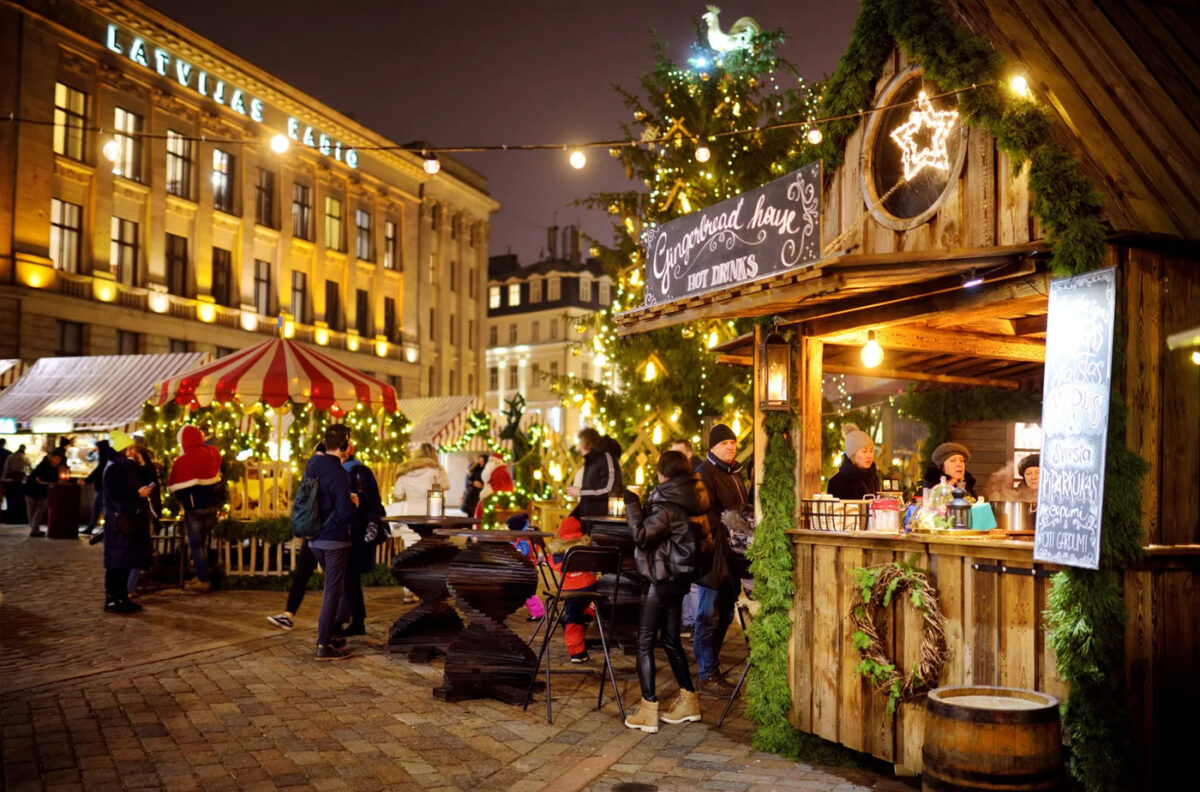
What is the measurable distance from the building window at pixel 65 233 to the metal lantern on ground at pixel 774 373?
99.0 ft

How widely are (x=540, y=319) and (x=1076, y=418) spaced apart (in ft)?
226

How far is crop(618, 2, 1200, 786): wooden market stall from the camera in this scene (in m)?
4.94

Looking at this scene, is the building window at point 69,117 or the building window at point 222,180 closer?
the building window at point 69,117

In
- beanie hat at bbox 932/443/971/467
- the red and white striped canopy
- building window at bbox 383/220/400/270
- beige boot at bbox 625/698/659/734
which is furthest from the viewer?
building window at bbox 383/220/400/270

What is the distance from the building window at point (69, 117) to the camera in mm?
31125

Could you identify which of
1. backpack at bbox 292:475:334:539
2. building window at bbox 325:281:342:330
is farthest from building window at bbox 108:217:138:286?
backpack at bbox 292:475:334:539

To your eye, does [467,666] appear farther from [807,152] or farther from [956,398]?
[956,398]

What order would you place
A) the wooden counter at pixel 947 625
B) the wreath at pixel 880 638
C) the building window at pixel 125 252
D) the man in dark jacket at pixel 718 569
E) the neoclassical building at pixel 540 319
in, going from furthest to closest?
1. the neoclassical building at pixel 540 319
2. the building window at pixel 125 252
3. the man in dark jacket at pixel 718 569
4. the wreath at pixel 880 638
5. the wooden counter at pixel 947 625

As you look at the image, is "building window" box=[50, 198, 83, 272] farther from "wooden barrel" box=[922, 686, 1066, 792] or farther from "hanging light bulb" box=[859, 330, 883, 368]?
"wooden barrel" box=[922, 686, 1066, 792]

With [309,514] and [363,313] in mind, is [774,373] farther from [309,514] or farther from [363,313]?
[363,313]

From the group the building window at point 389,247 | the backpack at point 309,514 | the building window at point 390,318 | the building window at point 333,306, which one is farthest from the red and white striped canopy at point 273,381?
the building window at point 390,318

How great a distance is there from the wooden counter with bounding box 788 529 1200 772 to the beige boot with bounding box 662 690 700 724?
820 millimetres

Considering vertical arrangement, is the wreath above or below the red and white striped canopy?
below

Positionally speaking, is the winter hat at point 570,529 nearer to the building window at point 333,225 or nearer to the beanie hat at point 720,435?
the beanie hat at point 720,435
